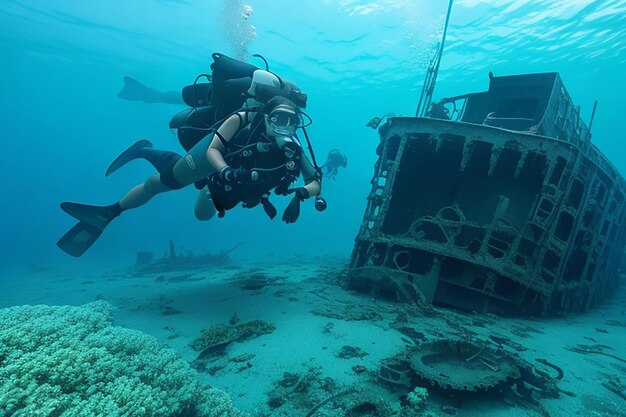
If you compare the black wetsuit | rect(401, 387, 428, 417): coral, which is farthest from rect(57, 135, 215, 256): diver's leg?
rect(401, 387, 428, 417): coral

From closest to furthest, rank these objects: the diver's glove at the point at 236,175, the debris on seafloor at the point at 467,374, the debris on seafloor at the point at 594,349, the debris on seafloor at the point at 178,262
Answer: the debris on seafloor at the point at 467,374 < the diver's glove at the point at 236,175 < the debris on seafloor at the point at 594,349 < the debris on seafloor at the point at 178,262

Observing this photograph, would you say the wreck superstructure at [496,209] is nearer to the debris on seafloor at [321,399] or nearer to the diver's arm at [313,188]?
the diver's arm at [313,188]

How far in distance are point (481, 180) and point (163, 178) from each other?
845cm

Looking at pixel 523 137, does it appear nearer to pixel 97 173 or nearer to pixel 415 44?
pixel 415 44

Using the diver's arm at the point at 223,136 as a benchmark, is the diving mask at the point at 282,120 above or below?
above

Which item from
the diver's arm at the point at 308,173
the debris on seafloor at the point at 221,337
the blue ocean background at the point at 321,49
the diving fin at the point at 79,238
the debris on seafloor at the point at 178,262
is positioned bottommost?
the debris on seafloor at the point at 178,262

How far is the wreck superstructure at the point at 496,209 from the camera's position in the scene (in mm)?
6934

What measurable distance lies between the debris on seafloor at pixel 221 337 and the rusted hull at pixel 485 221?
309 cm

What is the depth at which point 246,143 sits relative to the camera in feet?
15.3

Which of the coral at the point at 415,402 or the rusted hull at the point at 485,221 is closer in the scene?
the coral at the point at 415,402

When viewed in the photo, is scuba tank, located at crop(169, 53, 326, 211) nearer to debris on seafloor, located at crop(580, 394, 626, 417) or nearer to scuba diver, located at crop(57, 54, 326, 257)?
scuba diver, located at crop(57, 54, 326, 257)

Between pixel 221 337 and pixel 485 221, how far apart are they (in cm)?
769

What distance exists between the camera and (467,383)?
139 inches

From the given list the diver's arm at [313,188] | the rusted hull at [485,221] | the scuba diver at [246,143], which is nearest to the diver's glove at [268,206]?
the scuba diver at [246,143]
